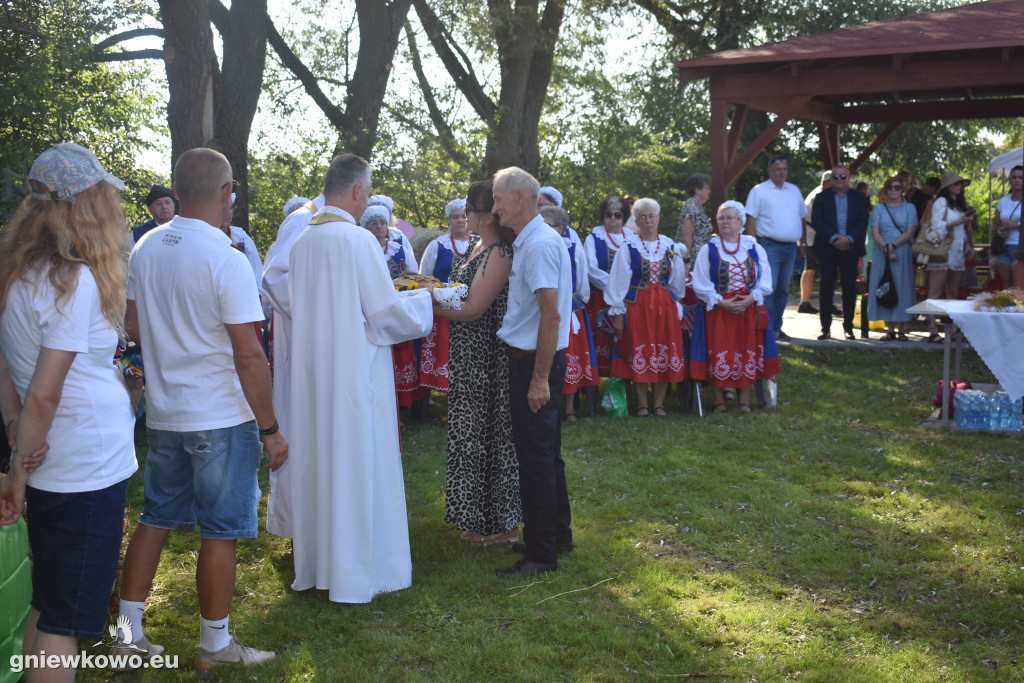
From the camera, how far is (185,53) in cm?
881

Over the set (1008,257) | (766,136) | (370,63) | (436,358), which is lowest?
(436,358)

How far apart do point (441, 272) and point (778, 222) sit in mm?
4665

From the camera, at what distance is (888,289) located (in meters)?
11.1

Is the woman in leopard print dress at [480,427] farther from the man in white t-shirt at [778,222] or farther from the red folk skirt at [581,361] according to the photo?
the man in white t-shirt at [778,222]

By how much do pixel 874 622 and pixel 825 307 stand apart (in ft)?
25.5

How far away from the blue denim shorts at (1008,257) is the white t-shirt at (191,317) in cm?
971

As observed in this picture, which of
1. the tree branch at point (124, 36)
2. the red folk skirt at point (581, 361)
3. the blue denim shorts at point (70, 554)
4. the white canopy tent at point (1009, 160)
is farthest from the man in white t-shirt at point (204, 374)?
the white canopy tent at point (1009, 160)

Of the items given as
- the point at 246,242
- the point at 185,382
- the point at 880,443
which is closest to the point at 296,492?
the point at 185,382

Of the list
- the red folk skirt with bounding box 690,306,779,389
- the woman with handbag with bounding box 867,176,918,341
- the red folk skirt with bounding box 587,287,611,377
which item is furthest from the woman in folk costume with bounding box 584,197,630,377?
the woman with handbag with bounding box 867,176,918,341

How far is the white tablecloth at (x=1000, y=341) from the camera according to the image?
654 centimetres

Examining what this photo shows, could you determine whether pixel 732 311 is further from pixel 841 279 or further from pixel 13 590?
pixel 13 590

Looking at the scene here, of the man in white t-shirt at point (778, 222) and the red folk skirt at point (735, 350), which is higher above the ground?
the man in white t-shirt at point (778, 222)

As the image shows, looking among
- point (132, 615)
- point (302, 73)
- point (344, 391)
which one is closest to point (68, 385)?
point (132, 615)

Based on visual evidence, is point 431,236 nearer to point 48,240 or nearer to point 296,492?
point 296,492
